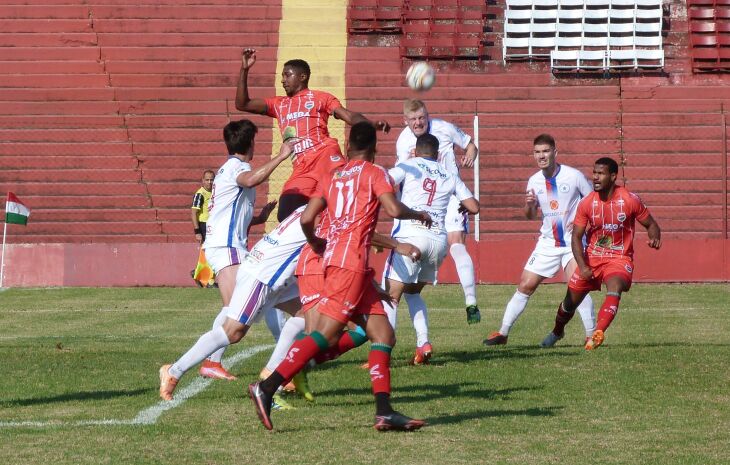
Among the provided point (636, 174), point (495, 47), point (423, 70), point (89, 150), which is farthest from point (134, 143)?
point (423, 70)

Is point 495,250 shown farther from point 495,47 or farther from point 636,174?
point 495,47

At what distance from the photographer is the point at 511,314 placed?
12672 mm


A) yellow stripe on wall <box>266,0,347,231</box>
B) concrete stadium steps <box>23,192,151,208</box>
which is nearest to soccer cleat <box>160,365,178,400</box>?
concrete stadium steps <box>23,192,151,208</box>

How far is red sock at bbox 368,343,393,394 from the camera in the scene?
24.1 feet

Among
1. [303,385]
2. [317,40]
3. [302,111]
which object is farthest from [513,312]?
[317,40]

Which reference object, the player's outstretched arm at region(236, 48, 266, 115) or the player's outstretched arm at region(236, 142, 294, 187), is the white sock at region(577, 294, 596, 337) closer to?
the player's outstretched arm at region(236, 48, 266, 115)

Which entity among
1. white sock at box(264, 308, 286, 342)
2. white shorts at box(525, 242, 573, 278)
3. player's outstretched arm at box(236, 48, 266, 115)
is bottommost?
white sock at box(264, 308, 286, 342)

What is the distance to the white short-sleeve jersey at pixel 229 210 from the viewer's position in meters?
9.96

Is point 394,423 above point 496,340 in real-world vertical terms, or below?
below

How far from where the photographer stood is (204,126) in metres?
27.3

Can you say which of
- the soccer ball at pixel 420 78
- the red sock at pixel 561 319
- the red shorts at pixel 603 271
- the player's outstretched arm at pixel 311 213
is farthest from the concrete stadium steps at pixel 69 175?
the player's outstretched arm at pixel 311 213

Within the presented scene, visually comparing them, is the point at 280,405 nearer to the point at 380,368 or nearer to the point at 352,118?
the point at 380,368

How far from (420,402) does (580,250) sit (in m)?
3.76

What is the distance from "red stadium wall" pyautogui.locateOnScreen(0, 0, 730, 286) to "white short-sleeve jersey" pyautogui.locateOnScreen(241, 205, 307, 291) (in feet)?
46.2
